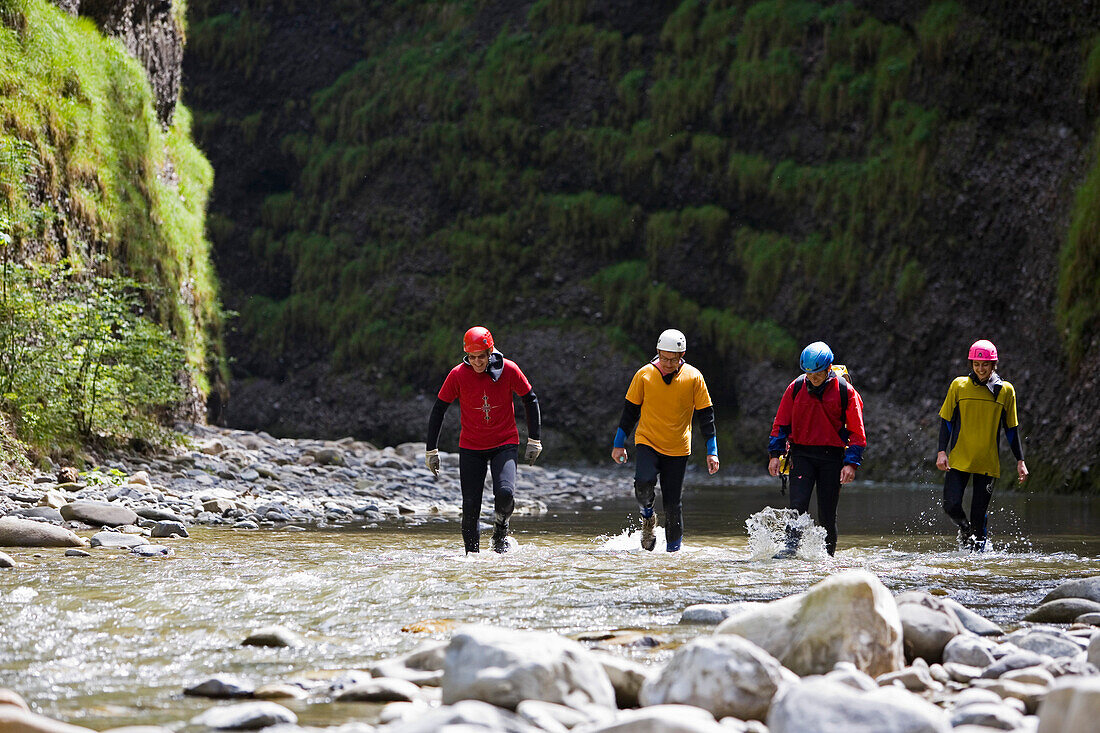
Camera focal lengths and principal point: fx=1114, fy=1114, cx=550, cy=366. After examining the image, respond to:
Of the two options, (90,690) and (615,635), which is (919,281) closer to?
(615,635)

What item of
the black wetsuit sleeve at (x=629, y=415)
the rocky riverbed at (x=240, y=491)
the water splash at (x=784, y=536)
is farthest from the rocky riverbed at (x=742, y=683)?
the rocky riverbed at (x=240, y=491)

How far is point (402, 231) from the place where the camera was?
3906 centimetres

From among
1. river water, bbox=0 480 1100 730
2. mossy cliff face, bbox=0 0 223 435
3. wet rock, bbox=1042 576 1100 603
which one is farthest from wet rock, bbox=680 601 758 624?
mossy cliff face, bbox=0 0 223 435

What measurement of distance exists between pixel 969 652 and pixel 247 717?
10.1ft

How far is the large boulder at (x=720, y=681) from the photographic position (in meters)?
4.02

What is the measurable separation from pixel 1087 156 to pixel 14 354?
2044 centimetres

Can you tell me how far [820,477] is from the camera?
9.69 meters

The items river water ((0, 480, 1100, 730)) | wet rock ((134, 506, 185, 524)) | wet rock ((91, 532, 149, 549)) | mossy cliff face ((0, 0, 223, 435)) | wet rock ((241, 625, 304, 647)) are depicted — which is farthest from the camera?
mossy cliff face ((0, 0, 223, 435))

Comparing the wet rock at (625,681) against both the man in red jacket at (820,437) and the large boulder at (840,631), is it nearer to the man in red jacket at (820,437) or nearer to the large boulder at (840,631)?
the large boulder at (840,631)

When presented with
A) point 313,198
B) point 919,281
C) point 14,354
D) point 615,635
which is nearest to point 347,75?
point 313,198

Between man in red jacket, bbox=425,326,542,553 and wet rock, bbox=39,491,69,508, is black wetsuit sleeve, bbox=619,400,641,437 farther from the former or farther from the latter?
wet rock, bbox=39,491,69,508

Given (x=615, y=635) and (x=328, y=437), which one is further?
(x=328, y=437)

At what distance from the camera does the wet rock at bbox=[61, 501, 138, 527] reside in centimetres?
1049

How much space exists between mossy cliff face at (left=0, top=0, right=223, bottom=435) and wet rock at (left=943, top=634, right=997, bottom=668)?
1017 cm
